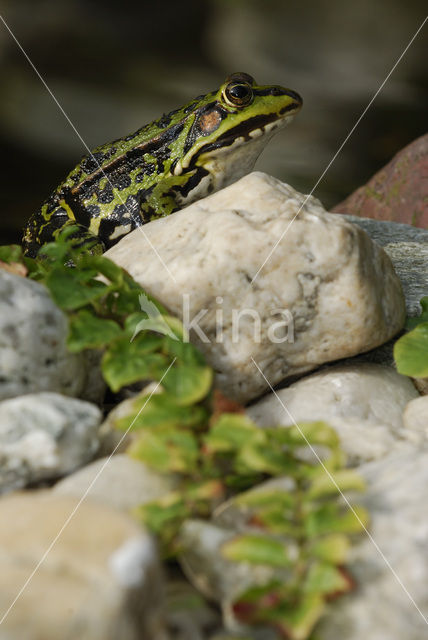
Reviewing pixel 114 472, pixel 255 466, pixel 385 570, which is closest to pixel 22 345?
pixel 114 472

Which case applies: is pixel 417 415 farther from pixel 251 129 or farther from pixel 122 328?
pixel 251 129

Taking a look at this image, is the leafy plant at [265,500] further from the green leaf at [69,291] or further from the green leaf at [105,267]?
the green leaf at [105,267]

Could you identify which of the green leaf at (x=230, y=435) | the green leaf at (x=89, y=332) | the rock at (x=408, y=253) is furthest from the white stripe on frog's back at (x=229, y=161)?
the green leaf at (x=230, y=435)

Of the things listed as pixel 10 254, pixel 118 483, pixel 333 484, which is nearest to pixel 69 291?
pixel 10 254

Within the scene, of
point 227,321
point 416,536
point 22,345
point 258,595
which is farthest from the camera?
point 227,321

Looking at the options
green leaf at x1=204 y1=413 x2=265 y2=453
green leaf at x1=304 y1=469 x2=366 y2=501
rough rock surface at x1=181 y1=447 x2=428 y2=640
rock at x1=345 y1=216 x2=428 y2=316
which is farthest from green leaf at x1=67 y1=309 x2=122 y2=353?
rock at x1=345 y1=216 x2=428 y2=316

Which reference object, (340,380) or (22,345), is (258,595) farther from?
(340,380)
